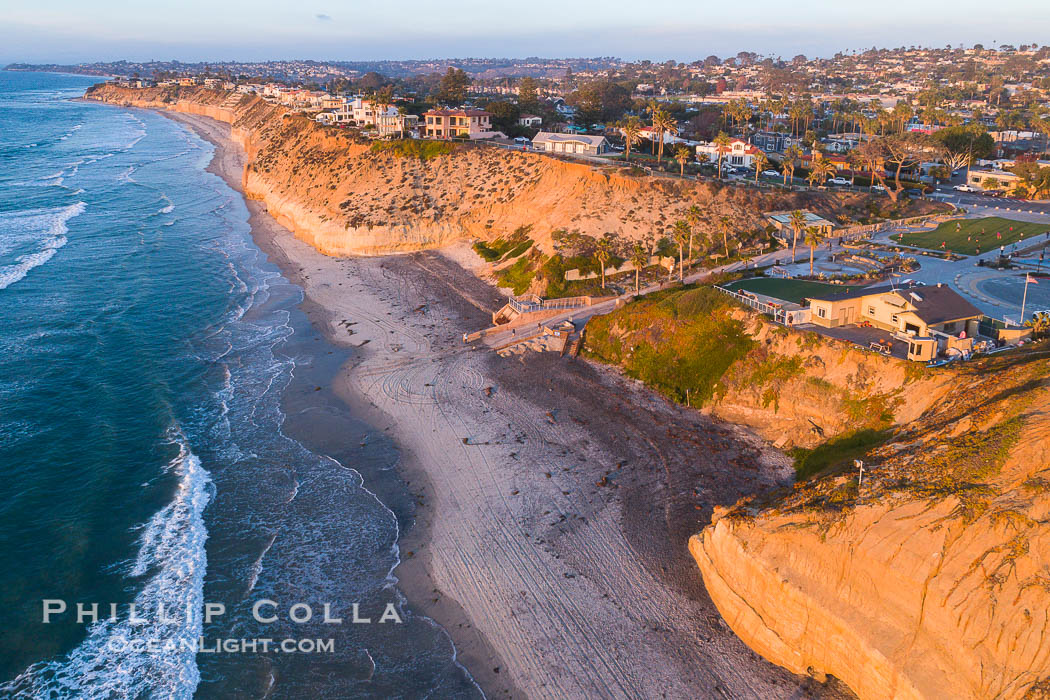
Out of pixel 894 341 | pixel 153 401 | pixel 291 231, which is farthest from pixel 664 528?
pixel 291 231

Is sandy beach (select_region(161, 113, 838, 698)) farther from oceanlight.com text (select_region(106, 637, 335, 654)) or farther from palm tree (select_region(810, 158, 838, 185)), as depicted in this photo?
palm tree (select_region(810, 158, 838, 185))

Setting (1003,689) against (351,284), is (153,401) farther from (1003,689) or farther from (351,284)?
(1003,689)

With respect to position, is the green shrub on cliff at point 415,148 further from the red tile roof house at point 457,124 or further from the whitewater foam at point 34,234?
the whitewater foam at point 34,234

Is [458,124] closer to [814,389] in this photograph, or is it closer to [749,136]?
[749,136]

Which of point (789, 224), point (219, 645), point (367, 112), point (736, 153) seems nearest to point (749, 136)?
point (736, 153)

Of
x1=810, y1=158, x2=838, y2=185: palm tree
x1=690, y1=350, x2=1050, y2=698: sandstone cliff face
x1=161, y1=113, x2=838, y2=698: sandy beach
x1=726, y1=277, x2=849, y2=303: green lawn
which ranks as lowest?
x1=161, y1=113, x2=838, y2=698: sandy beach

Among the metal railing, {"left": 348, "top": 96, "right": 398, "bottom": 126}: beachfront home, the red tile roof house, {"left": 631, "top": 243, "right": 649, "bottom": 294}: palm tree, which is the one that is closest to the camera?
{"left": 631, "top": 243, "right": 649, "bottom": 294}: palm tree

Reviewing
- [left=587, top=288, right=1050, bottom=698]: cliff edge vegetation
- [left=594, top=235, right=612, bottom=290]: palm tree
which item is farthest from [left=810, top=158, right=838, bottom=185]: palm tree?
[left=587, top=288, right=1050, bottom=698]: cliff edge vegetation

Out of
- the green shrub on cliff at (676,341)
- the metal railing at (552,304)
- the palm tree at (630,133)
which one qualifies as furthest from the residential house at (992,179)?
the metal railing at (552,304)
